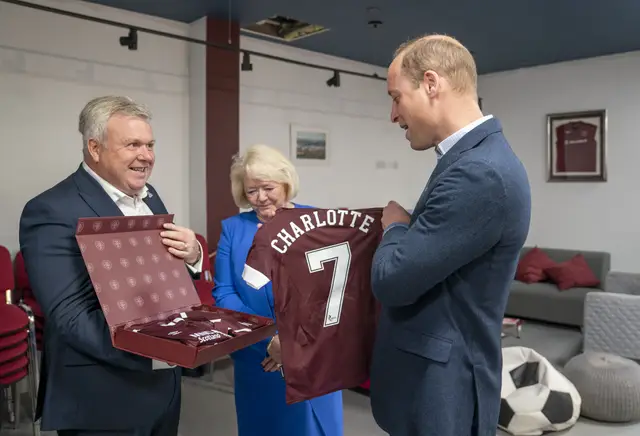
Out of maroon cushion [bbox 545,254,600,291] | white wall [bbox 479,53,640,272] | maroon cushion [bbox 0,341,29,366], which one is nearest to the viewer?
maroon cushion [bbox 0,341,29,366]

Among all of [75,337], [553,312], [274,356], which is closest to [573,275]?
[553,312]

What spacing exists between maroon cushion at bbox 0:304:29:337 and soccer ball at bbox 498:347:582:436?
8.41ft

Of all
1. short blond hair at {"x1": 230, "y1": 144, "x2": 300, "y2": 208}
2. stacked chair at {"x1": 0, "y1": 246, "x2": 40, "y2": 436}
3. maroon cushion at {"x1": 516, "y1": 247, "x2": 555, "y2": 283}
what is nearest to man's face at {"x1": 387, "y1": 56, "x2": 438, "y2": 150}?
short blond hair at {"x1": 230, "y1": 144, "x2": 300, "y2": 208}

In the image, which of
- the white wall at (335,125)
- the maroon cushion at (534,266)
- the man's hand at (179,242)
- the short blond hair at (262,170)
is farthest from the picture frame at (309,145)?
the man's hand at (179,242)

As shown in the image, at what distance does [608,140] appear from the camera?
6.17m

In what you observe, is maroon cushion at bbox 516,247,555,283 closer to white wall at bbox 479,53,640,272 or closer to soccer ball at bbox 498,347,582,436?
white wall at bbox 479,53,640,272

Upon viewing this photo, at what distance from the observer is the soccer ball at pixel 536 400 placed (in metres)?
3.03

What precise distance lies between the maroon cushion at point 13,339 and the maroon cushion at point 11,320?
24mm

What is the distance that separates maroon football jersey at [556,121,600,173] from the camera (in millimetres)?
6293

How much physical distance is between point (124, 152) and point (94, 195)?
136 mm

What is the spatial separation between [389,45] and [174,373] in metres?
4.78

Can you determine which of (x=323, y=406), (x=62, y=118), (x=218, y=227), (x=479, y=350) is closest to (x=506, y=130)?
(x=218, y=227)

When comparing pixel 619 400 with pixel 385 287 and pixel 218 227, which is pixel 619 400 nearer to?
pixel 385 287

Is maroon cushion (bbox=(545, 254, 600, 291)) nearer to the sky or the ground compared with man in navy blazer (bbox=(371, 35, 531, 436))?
nearer to the ground
